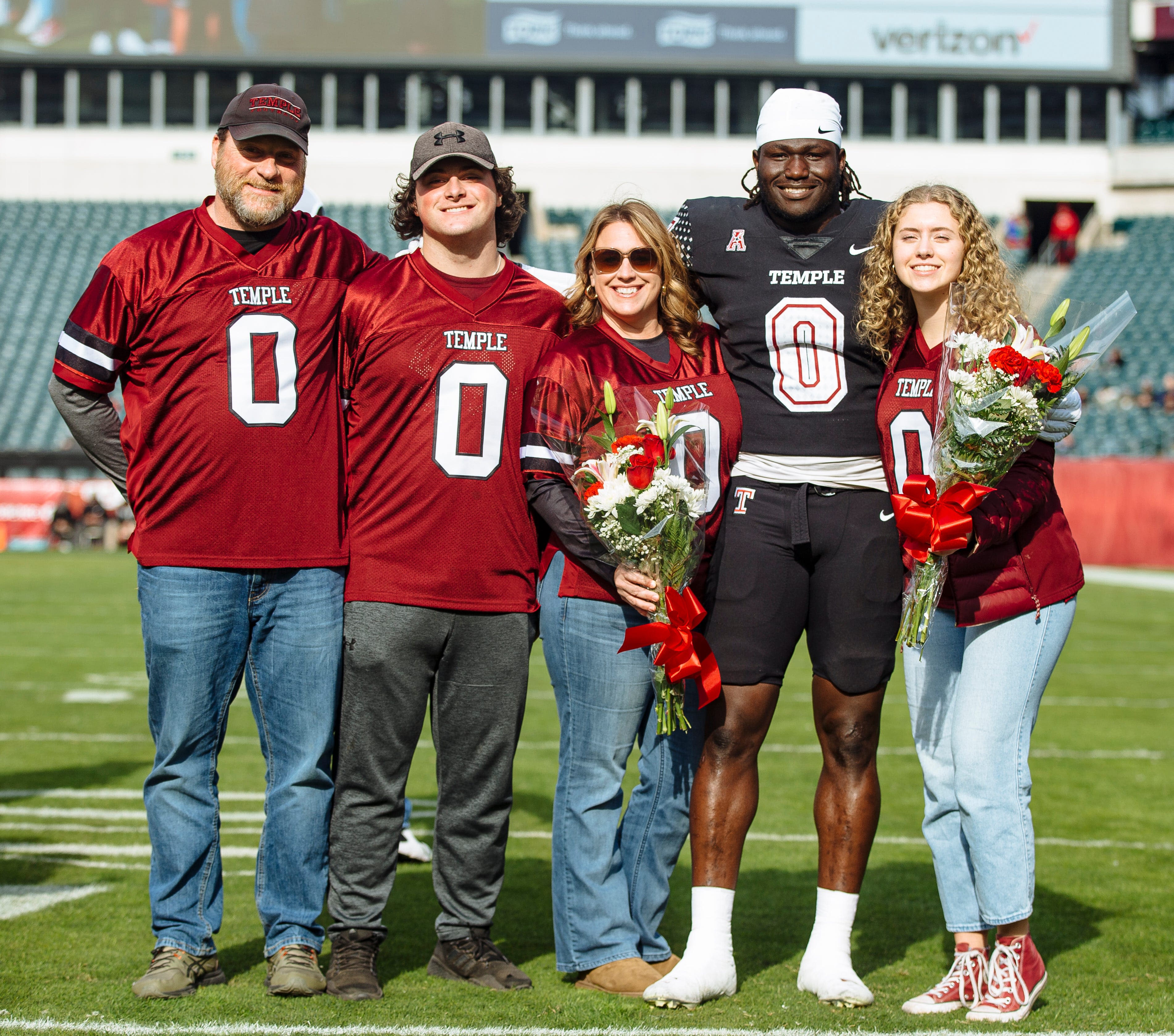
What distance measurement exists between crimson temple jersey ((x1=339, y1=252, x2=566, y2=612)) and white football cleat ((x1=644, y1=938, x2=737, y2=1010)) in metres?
1.04

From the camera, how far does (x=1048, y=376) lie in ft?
11.5

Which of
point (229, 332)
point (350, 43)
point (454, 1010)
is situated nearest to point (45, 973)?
point (454, 1010)

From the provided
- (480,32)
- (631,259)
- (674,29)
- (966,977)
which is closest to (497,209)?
(631,259)

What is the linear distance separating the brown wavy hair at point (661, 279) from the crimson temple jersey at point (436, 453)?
21 cm

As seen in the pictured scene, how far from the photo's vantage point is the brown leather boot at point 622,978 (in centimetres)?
379

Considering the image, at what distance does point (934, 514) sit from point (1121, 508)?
19.0 meters

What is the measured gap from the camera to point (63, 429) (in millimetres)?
27719

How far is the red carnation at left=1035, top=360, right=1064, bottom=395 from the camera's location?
11.5ft

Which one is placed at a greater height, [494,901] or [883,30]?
[883,30]

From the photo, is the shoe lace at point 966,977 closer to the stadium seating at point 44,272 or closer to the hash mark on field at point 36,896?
the hash mark on field at point 36,896

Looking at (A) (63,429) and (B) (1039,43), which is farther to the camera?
(B) (1039,43)

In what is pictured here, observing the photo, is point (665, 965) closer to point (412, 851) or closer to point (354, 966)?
point (354, 966)

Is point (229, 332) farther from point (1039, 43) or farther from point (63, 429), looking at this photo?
point (1039, 43)

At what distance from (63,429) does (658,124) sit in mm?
15700
